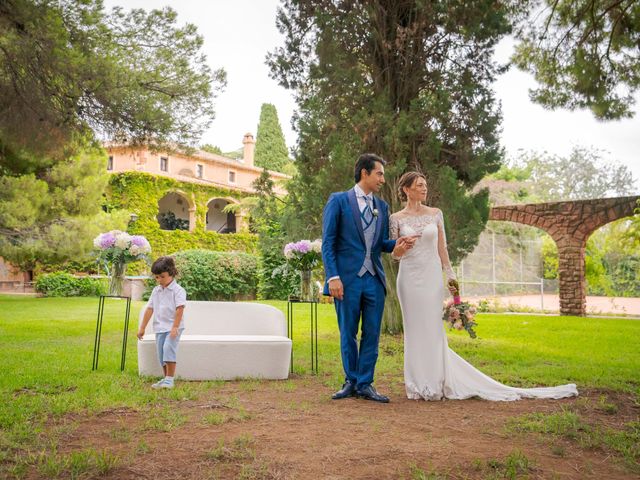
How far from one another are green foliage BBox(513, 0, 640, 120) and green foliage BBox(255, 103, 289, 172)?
1016 inches

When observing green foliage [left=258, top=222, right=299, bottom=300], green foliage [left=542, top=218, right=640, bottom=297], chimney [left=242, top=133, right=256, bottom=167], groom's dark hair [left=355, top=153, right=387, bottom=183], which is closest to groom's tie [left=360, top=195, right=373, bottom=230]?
groom's dark hair [left=355, top=153, right=387, bottom=183]

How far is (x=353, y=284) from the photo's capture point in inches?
167

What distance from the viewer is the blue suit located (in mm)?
4227

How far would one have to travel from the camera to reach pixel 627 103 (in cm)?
792

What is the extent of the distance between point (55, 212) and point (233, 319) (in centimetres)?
1200

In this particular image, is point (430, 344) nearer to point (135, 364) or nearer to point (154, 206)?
point (135, 364)

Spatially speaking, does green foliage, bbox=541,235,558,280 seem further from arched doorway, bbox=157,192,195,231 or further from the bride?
the bride

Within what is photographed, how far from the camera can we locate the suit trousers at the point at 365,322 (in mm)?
4223


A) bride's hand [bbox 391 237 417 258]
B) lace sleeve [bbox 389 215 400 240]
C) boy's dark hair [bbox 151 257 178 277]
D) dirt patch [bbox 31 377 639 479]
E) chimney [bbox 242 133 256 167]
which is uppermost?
chimney [bbox 242 133 256 167]

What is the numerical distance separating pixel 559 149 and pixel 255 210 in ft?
109

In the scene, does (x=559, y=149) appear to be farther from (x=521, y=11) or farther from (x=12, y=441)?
(x=12, y=441)

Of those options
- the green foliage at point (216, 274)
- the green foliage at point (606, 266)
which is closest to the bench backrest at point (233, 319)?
the green foliage at point (216, 274)

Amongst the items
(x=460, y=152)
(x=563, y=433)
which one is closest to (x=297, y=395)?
(x=563, y=433)

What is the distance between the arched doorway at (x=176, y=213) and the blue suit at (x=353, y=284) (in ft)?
69.5
